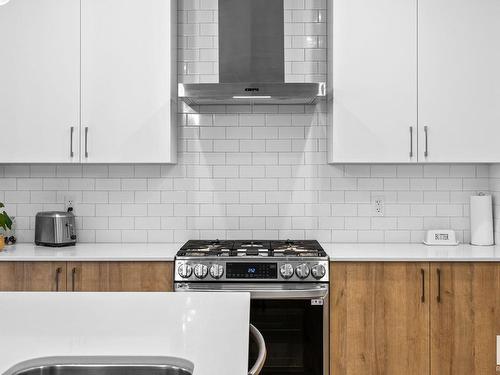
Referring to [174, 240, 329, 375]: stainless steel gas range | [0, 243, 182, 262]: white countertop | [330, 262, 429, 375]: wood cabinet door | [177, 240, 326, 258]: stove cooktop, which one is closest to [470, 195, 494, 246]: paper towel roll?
[330, 262, 429, 375]: wood cabinet door

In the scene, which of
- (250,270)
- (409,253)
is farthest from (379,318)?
(250,270)

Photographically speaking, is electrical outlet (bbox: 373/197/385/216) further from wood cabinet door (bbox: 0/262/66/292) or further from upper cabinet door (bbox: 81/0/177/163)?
wood cabinet door (bbox: 0/262/66/292)

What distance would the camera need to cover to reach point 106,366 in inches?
49.5

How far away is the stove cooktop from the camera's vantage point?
291 cm

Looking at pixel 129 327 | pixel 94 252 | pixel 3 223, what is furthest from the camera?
pixel 3 223

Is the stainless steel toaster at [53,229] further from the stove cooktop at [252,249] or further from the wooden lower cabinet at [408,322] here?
the wooden lower cabinet at [408,322]

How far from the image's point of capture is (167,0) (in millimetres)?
3158

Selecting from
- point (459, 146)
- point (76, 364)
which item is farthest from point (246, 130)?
point (76, 364)

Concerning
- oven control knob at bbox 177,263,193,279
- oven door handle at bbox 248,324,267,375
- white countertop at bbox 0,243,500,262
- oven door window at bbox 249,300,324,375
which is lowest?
oven door window at bbox 249,300,324,375

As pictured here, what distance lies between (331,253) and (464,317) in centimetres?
82

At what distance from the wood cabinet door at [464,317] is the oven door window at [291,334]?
2.18 feet

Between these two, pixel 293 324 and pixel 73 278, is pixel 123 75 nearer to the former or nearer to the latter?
pixel 73 278

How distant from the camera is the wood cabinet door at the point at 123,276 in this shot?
2.91 m

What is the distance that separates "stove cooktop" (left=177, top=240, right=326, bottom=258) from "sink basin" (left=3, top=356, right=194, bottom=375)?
5.28 feet
